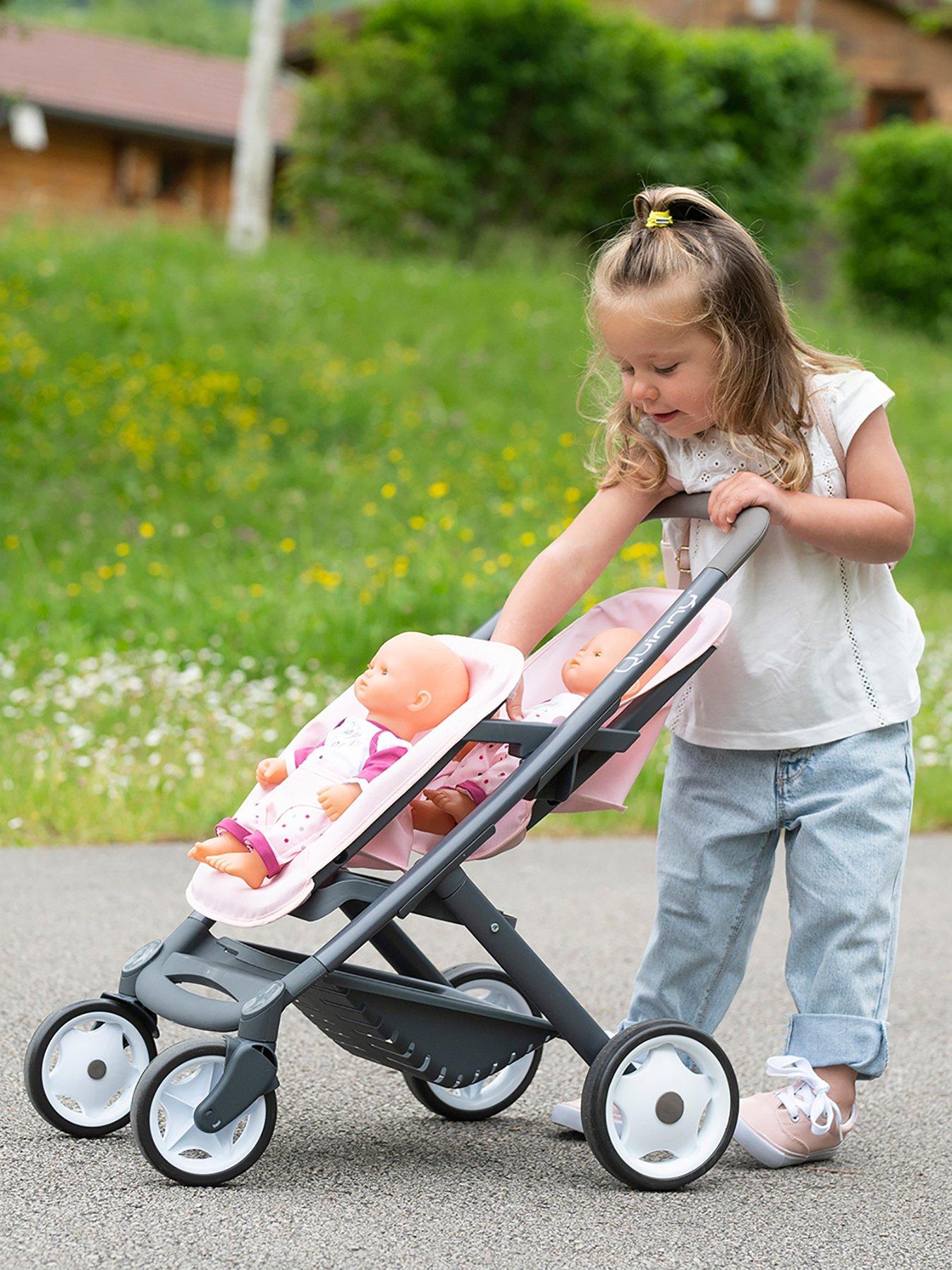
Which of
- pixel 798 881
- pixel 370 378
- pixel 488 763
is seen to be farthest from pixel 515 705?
pixel 370 378

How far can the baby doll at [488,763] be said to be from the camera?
2.50 m

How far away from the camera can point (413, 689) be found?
2.38 m

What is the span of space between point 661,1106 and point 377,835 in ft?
1.93

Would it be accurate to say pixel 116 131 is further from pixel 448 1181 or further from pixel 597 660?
pixel 448 1181

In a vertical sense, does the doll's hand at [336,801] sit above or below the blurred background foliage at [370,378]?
above

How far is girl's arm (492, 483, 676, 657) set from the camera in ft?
8.66

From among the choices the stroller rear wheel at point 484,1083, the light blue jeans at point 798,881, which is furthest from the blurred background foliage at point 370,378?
the stroller rear wheel at point 484,1083

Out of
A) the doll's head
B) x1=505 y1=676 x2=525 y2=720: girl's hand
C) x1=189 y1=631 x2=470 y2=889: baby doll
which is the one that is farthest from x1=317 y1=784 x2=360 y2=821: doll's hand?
x1=505 y1=676 x2=525 y2=720: girl's hand

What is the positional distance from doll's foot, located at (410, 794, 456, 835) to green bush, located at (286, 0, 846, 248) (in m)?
12.9

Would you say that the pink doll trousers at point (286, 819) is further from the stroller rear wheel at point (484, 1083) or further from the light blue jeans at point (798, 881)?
the light blue jeans at point (798, 881)

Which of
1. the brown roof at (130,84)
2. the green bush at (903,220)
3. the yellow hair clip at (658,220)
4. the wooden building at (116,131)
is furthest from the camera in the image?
the brown roof at (130,84)

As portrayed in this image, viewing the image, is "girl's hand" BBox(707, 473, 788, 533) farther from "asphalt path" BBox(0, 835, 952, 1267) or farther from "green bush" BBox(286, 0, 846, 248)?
"green bush" BBox(286, 0, 846, 248)

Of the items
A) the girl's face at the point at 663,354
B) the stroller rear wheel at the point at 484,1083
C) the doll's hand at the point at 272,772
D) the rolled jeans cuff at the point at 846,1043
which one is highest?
the girl's face at the point at 663,354

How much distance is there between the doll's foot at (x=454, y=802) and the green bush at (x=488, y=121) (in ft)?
42.5
